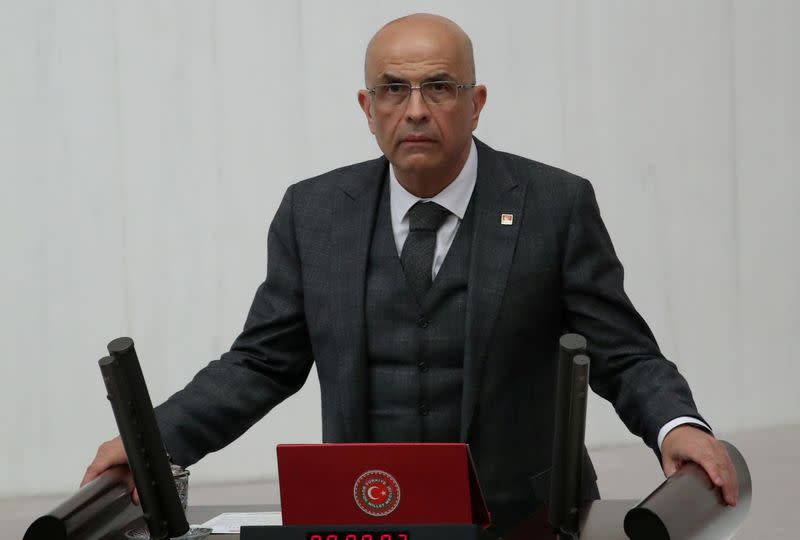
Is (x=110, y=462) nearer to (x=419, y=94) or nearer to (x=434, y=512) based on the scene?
(x=434, y=512)

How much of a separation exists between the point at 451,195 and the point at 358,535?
36.2 inches

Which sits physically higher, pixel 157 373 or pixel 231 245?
pixel 231 245

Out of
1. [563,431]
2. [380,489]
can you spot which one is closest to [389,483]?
[380,489]

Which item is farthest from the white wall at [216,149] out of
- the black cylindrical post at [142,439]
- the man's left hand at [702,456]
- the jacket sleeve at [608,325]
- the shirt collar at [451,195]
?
the black cylindrical post at [142,439]

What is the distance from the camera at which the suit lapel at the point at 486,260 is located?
87.8 inches

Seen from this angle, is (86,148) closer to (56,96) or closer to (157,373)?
(56,96)

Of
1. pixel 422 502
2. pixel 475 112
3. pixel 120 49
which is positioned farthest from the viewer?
pixel 120 49

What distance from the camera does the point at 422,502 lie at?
64.1 inches

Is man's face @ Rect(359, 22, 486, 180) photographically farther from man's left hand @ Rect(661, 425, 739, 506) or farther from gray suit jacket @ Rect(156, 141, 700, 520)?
man's left hand @ Rect(661, 425, 739, 506)

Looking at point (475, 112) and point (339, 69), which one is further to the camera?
point (339, 69)

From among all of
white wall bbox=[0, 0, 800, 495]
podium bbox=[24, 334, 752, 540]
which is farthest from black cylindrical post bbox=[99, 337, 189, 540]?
white wall bbox=[0, 0, 800, 495]

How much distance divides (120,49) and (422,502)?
399 centimetres

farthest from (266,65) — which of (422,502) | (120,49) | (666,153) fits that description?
(422,502)

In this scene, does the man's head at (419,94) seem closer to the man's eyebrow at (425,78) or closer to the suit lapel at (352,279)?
the man's eyebrow at (425,78)
